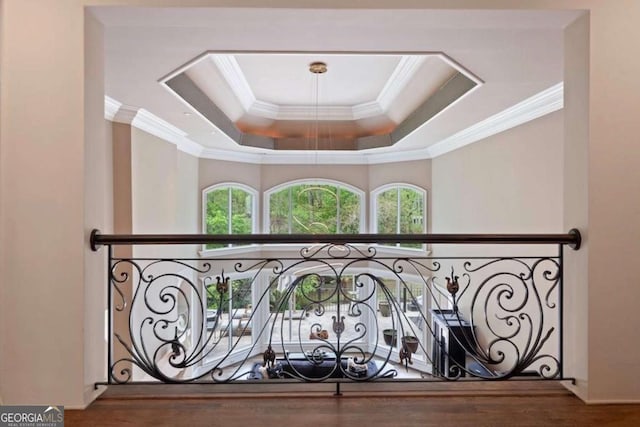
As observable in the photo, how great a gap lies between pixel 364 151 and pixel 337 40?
15.5 feet

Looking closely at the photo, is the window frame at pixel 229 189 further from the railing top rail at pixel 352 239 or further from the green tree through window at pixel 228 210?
the railing top rail at pixel 352 239

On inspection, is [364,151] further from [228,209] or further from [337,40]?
[337,40]

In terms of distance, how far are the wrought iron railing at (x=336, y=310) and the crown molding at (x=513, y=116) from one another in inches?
57.2

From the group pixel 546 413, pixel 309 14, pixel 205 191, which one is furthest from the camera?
pixel 205 191

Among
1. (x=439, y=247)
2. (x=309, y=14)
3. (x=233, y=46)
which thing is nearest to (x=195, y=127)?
(x=233, y=46)

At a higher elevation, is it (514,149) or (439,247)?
(514,149)

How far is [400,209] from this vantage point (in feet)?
25.5

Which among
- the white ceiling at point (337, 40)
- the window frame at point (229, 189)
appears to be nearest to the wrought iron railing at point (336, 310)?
the window frame at point (229, 189)

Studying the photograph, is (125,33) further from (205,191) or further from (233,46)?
(205,191)

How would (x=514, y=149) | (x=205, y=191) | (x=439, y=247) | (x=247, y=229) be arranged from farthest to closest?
(x=247, y=229)
(x=205, y=191)
(x=439, y=247)
(x=514, y=149)

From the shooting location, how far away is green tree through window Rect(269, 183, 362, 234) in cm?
831

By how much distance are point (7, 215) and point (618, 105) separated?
3287 mm

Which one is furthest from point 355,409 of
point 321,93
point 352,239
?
point 321,93

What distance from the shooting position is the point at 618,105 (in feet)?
6.48
